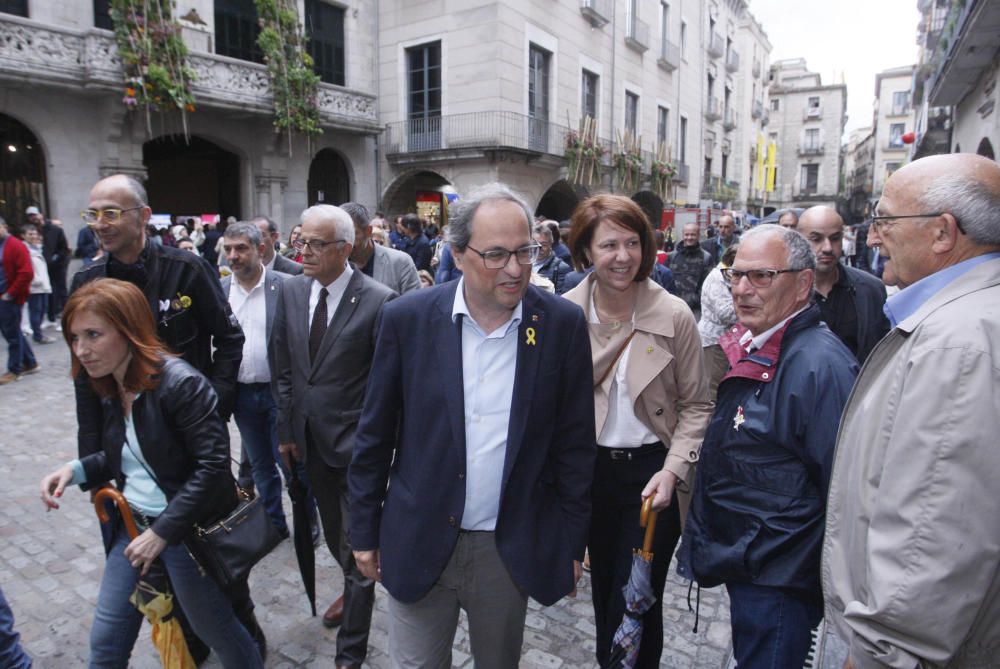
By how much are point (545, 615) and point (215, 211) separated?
20524mm

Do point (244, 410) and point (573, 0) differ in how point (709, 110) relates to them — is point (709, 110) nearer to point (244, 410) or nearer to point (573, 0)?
point (573, 0)

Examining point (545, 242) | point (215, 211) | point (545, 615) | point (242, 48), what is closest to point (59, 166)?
point (242, 48)

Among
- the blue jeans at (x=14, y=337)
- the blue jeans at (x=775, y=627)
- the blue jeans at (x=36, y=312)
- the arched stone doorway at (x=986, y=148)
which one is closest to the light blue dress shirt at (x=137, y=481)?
the blue jeans at (x=775, y=627)

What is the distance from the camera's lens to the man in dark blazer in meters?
2.00

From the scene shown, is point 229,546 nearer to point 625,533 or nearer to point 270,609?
point 270,609

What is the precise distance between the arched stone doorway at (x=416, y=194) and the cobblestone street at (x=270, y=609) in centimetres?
1446

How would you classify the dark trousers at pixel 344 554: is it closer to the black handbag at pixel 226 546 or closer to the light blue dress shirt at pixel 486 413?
the black handbag at pixel 226 546

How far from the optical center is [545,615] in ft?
11.3

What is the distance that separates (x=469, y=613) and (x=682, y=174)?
29.5m

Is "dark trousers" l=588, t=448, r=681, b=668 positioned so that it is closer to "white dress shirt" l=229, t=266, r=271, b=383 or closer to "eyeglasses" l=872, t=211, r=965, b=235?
"eyeglasses" l=872, t=211, r=965, b=235

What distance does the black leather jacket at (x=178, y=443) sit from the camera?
230 cm

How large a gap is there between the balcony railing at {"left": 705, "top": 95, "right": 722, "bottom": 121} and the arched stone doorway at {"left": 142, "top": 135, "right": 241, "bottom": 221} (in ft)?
77.7

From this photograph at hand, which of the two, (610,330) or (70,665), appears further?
(70,665)

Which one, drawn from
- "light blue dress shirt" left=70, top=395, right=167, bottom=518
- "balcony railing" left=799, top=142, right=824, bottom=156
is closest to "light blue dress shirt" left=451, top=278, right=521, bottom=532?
"light blue dress shirt" left=70, top=395, right=167, bottom=518
